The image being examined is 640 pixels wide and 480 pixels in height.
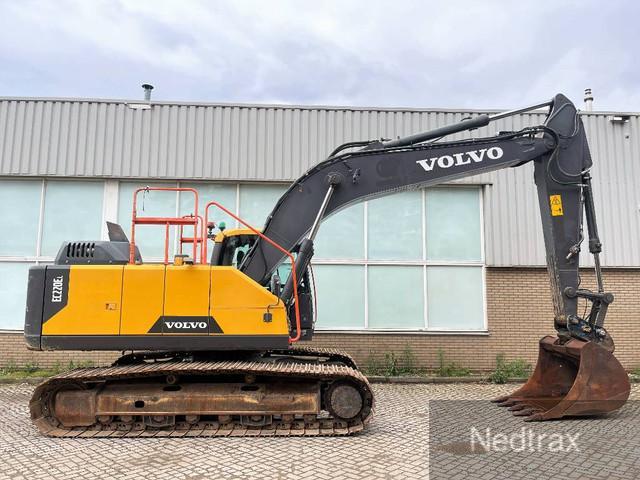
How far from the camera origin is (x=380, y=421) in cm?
711

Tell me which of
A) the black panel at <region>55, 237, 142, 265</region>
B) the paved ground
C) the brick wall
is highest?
the black panel at <region>55, 237, 142, 265</region>

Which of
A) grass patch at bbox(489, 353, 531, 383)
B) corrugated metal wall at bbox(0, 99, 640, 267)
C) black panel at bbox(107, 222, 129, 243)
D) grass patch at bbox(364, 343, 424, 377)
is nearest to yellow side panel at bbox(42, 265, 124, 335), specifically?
black panel at bbox(107, 222, 129, 243)

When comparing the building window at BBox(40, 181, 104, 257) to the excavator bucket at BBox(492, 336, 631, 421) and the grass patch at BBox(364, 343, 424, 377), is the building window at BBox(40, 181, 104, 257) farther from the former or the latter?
the excavator bucket at BBox(492, 336, 631, 421)

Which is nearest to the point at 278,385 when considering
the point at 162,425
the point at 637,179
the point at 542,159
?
the point at 162,425

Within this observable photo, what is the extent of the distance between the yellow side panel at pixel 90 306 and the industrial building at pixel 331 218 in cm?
488

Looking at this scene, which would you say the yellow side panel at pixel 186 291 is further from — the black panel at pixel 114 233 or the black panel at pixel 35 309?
the black panel at pixel 35 309

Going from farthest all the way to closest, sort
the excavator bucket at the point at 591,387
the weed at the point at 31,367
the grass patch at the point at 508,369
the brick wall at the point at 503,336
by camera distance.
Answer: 1. the brick wall at the point at 503,336
2. the weed at the point at 31,367
3. the grass patch at the point at 508,369
4. the excavator bucket at the point at 591,387

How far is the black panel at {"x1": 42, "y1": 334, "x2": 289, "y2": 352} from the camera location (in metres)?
6.47

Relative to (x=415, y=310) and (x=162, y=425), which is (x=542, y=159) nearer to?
(x=415, y=310)

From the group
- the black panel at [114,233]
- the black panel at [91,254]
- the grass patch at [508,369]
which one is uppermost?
the black panel at [114,233]

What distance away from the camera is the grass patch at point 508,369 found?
10.8 meters

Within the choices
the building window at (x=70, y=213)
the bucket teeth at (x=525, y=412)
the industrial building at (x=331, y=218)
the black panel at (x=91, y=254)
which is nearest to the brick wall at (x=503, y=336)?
the industrial building at (x=331, y=218)

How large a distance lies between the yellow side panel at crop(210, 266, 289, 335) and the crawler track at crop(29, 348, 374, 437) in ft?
1.62

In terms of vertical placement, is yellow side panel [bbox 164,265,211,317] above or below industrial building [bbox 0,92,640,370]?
below
